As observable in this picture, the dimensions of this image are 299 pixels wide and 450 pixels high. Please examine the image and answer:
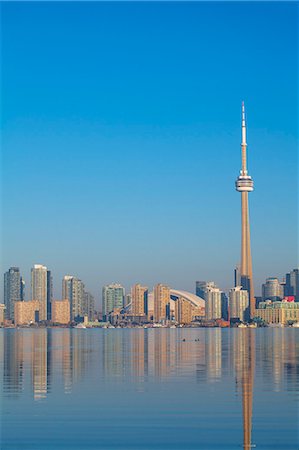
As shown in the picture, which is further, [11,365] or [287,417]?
[11,365]

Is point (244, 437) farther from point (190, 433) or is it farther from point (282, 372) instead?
point (282, 372)

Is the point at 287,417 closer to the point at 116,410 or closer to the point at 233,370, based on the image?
the point at 116,410

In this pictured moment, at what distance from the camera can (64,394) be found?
4869 cm

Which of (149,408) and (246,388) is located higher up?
(149,408)

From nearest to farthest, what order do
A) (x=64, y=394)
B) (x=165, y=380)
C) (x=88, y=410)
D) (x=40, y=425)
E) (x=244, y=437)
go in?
1. (x=244, y=437)
2. (x=40, y=425)
3. (x=88, y=410)
4. (x=64, y=394)
5. (x=165, y=380)

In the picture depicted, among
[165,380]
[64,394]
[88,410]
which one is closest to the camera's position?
[88,410]

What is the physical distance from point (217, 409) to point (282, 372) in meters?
22.7

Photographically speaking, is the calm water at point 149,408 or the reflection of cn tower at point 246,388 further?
the reflection of cn tower at point 246,388

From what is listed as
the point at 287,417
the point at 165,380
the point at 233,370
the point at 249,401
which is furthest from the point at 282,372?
the point at 287,417

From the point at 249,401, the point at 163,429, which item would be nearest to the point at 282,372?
the point at 249,401

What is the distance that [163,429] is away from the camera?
37125 millimetres

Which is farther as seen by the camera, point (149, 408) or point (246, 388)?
point (246, 388)

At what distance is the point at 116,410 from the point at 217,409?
5228 mm

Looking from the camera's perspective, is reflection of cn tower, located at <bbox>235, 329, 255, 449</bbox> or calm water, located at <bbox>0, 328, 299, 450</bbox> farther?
reflection of cn tower, located at <bbox>235, 329, 255, 449</bbox>
